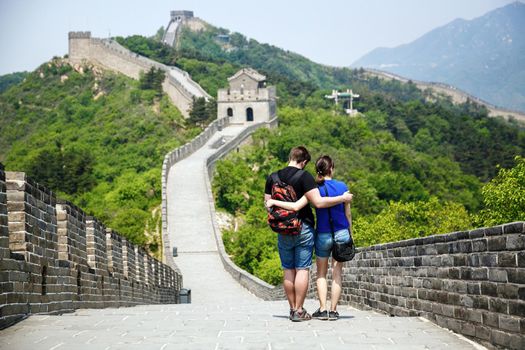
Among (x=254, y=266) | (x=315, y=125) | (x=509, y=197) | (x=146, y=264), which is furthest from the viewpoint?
(x=315, y=125)

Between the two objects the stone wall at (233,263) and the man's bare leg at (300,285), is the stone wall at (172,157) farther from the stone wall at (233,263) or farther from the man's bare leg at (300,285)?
the man's bare leg at (300,285)

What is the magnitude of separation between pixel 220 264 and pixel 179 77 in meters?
51.4

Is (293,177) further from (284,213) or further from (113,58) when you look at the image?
(113,58)

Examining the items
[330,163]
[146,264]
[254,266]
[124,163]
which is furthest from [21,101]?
[330,163]

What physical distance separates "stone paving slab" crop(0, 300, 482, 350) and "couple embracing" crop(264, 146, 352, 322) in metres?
0.35

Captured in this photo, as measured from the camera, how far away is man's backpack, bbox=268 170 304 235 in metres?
10.7

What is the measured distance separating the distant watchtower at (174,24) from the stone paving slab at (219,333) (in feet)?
463

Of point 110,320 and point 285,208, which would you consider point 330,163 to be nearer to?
point 285,208

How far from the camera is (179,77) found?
291 ft

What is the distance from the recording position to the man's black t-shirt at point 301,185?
10766 millimetres

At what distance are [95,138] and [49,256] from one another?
66.3 m

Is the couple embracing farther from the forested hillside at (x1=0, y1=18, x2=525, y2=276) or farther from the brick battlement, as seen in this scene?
the brick battlement

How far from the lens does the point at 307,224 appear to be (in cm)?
1095

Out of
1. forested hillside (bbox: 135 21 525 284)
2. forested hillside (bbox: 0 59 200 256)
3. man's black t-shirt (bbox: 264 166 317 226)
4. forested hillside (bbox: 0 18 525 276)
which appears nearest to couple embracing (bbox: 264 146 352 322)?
man's black t-shirt (bbox: 264 166 317 226)
